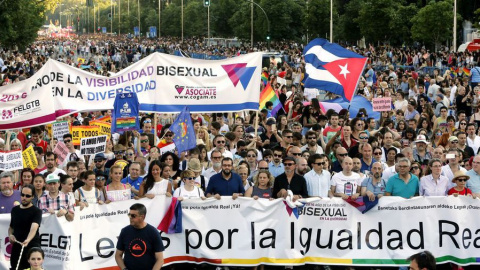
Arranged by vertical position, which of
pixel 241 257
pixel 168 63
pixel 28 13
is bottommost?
pixel 241 257

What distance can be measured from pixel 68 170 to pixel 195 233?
199cm

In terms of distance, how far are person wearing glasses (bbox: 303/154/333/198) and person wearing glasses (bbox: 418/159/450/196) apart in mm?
1157

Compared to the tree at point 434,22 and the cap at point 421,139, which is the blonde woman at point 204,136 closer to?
the cap at point 421,139

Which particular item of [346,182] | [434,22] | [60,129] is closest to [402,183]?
[346,182]

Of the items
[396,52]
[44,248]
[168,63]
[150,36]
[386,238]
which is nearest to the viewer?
[44,248]

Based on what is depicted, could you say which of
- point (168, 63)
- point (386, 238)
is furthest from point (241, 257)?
point (168, 63)

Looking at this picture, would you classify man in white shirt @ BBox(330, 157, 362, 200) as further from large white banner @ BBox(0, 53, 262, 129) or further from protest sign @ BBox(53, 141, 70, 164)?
protest sign @ BBox(53, 141, 70, 164)

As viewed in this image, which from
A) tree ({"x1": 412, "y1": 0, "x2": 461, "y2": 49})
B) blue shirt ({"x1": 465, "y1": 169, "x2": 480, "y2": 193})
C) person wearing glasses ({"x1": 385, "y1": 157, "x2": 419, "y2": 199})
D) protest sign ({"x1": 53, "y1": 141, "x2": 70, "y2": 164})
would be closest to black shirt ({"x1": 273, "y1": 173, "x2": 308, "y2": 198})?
person wearing glasses ({"x1": 385, "y1": 157, "x2": 419, "y2": 199})

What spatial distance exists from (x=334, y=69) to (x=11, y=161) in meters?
7.56

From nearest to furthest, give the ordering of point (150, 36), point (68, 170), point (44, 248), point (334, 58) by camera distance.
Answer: point (44, 248), point (68, 170), point (334, 58), point (150, 36)

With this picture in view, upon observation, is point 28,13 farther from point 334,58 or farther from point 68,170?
point 68,170

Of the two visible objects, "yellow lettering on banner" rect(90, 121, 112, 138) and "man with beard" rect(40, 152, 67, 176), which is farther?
"yellow lettering on banner" rect(90, 121, 112, 138)

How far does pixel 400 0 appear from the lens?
60.9 meters

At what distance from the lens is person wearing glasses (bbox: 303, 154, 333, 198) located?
467 inches
